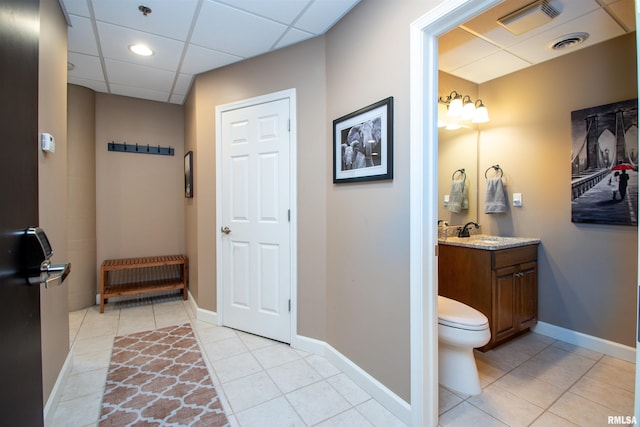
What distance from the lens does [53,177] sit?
1810 mm

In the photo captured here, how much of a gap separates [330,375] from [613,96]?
3.01 meters

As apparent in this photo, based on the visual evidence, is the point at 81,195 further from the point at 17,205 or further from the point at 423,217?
the point at 423,217

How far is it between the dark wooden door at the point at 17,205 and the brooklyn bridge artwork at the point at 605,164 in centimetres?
330

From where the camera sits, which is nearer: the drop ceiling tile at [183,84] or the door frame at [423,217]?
the door frame at [423,217]

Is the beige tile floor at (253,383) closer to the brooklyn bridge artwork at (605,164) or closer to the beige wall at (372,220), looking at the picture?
the beige wall at (372,220)

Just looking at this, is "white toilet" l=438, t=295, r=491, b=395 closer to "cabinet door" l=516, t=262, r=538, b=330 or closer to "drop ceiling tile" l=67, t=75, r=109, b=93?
"cabinet door" l=516, t=262, r=538, b=330

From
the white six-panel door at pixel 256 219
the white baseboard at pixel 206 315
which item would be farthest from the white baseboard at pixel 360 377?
the white baseboard at pixel 206 315

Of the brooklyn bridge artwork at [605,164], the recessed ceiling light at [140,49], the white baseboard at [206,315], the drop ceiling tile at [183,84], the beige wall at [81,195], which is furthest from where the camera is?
the beige wall at [81,195]

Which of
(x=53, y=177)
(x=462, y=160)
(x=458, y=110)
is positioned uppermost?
(x=458, y=110)

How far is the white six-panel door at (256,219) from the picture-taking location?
2480 mm

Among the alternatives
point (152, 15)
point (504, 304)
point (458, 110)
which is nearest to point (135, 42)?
point (152, 15)

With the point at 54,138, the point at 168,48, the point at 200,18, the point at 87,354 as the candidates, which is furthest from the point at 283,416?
the point at 168,48

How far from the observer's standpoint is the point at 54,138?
6.02 feet

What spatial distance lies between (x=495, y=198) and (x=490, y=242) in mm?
582
